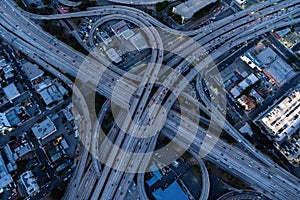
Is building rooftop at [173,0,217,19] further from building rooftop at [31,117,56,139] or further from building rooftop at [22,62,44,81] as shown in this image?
building rooftop at [31,117,56,139]

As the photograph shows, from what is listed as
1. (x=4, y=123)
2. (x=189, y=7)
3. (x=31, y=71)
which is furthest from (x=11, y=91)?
(x=189, y=7)

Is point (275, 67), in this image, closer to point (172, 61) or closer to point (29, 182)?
point (172, 61)

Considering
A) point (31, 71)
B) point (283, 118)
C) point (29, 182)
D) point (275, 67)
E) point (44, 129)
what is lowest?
point (283, 118)

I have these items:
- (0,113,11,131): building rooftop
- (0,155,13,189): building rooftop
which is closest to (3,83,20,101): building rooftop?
(0,113,11,131): building rooftop

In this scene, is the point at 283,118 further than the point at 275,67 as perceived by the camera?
No

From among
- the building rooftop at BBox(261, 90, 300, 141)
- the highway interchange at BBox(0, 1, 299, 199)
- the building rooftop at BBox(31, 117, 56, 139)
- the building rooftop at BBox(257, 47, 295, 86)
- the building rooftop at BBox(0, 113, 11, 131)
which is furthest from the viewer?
the building rooftop at BBox(257, 47, 295, 86)

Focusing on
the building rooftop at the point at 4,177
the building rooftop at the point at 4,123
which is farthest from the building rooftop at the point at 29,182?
the building rooftop at the point at 4,123

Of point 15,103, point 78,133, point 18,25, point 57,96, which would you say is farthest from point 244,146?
point 18,25

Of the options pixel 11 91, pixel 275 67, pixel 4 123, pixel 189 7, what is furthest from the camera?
pixel 189 7

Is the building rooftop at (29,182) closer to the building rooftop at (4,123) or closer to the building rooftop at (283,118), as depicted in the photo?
the building rooftop at (4,123)
